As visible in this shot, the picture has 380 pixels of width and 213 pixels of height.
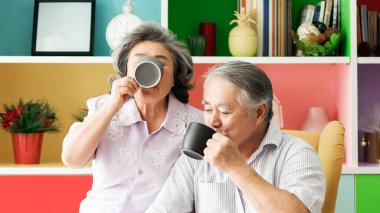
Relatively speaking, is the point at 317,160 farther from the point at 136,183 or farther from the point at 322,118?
the point at 322,118

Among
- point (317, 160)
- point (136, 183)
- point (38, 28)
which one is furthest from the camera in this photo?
point (38, 28)

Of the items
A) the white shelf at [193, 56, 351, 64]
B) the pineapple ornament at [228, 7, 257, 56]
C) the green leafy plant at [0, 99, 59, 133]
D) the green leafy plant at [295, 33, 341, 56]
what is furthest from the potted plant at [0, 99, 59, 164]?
the green leafy plant at [295, 33, 341, 56]

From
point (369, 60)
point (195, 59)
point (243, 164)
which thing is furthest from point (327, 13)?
point (243, 164)

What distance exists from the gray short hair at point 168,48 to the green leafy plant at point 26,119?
113 cm

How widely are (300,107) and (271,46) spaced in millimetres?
416

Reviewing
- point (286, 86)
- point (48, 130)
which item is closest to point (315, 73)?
point (286, 86)

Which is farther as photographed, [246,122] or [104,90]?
[104,90]

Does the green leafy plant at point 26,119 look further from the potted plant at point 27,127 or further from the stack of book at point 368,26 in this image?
the stack of book at point 368,26

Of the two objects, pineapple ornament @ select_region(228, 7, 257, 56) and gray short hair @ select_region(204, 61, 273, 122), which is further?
pineapple ornament @ select_region(228, 7, 257, 56)

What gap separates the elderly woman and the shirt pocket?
24 centimetres

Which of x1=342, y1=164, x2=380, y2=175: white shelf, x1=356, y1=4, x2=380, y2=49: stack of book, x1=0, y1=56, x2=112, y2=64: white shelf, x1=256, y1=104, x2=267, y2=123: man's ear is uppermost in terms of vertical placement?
x1=356, y1=4, x2=380, y2=49: stack of book

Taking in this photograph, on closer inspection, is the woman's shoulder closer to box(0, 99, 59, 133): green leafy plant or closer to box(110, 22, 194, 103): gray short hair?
box(110, 22, 194, 103): gray short hair

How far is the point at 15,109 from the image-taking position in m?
3.29

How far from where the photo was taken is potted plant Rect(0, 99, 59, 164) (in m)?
3.26
